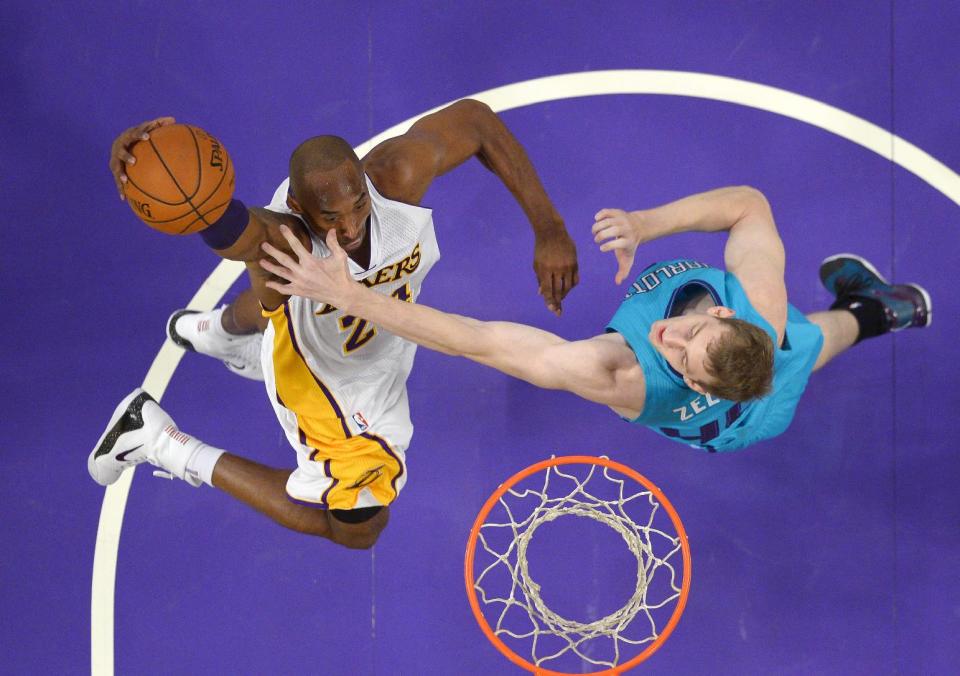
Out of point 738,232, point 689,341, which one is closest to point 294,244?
point 689,341

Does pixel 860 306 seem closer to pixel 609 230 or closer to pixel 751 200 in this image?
pixel 751 200

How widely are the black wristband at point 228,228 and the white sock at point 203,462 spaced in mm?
1584

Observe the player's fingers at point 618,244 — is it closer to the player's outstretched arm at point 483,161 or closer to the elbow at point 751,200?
the player's outstretched arm at point 483,161

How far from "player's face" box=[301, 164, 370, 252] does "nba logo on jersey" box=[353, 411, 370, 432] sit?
3.19 feet

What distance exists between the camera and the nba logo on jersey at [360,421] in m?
4.13

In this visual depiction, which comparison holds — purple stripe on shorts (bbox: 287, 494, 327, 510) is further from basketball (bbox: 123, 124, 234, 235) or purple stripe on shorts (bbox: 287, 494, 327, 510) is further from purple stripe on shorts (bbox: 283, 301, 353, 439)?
basketball (bbox: 123, 124, 234, 235)

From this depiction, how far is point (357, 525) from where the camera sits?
4309 millimetres

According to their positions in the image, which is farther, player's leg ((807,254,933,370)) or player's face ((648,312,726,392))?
player's leg ((807,254,933,370))

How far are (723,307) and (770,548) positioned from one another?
201cm

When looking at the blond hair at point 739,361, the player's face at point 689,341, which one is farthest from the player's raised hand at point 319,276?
the blond hair at point 739,361

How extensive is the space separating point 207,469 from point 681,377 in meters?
2.24

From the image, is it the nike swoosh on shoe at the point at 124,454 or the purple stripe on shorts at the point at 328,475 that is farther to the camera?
the nike swoosh on shoe at the point at 124,454

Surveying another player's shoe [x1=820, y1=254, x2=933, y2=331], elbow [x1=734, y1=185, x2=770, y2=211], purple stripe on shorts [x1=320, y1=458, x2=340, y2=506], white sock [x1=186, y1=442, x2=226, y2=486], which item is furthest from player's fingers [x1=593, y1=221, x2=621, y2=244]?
white sock [x1=186, y1=442, x2=226, y2=486]

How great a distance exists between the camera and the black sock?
4508mm
